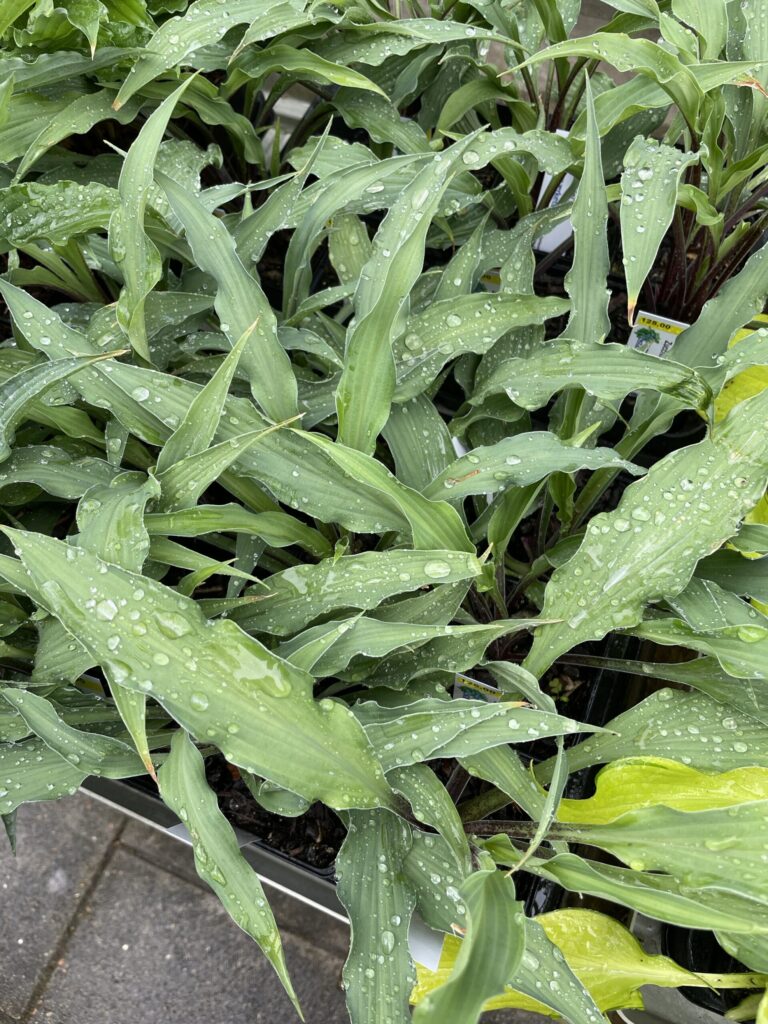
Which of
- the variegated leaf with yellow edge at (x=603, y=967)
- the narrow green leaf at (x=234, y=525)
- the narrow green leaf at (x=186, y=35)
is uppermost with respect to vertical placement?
the narrow green leaf at (x=186, y=35)

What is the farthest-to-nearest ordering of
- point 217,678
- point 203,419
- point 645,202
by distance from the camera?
1. point 645,202
2. point 203,419
3. point 217,678

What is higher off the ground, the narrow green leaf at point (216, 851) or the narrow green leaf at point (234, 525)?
the narrow green leaf at point (234, 525)

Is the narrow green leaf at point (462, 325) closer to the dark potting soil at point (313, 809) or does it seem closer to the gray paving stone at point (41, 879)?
the dark potting soil at point (313, 809)

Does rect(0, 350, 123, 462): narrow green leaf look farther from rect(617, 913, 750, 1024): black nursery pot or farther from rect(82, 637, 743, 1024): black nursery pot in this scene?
rect(617, 913, 750, 1024): black nursery pot

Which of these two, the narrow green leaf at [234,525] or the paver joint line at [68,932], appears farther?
the paver joint line at [68,932]

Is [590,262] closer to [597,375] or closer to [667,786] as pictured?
[597,375]

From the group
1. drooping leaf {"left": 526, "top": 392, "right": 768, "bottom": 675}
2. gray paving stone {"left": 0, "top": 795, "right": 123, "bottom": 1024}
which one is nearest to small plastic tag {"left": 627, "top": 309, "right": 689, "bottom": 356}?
drooping leaf {"left": 526, "top": 392, "right": 768, "bottom": 675}

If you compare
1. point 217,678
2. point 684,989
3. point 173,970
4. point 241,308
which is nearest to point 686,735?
point 684,989

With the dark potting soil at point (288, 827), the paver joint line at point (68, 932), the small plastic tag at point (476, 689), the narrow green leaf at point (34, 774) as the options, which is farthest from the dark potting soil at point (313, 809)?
the paver joint line at point (68, 932)
